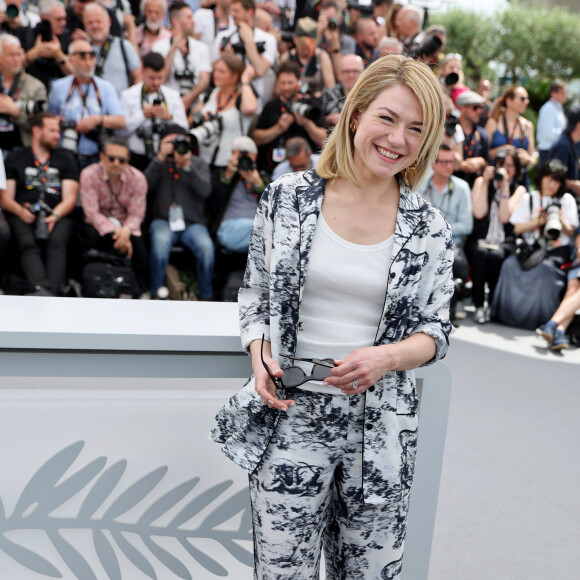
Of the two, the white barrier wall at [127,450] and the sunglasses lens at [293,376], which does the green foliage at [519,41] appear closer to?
the white barrier wall at [127,450]

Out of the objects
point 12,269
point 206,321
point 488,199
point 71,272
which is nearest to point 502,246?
point 488,199

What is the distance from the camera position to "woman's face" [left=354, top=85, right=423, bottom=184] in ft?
4.21

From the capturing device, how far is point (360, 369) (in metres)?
1.23

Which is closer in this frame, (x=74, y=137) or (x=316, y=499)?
(x=316, y=499)

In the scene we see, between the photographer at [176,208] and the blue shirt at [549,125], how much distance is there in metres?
4.44

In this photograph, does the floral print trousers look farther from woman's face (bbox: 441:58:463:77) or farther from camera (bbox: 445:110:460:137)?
woman's face (bbox: 441:58:463:77)

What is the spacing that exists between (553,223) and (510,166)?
81 centimetres

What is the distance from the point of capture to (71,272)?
493 centimetres

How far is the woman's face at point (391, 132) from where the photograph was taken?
1283mm

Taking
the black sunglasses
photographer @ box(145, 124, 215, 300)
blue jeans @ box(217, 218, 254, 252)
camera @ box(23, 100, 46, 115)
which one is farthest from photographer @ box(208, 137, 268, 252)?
the black sunglasses

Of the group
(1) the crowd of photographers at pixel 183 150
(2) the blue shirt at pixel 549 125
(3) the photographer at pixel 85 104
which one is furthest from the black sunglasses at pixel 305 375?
(2) the blue shirt at pixel 549 125

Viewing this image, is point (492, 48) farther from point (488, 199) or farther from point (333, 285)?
point (333, 285)

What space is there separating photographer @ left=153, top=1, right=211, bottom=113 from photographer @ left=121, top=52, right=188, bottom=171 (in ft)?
1.16

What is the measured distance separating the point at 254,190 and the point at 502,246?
6.79 ft
